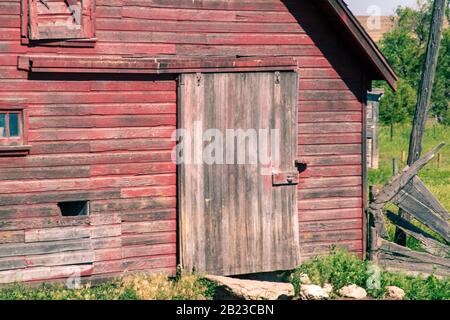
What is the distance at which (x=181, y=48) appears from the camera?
11578 mm

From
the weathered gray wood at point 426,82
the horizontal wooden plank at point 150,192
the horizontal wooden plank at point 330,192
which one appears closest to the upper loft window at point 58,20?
the horizontal wooden plank at point 150,192

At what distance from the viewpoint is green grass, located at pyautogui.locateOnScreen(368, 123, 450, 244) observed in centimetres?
2127

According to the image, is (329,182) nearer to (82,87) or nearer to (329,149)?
(329,149)

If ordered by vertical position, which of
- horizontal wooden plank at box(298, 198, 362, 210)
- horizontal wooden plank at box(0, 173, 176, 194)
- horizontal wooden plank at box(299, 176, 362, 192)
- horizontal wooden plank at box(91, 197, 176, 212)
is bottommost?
horizontal wooden plank at box(298, 198, 362, 210)

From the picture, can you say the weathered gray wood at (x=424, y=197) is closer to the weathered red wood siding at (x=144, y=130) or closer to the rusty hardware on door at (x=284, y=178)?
the weathered red wood siding at (x=144, y=130)

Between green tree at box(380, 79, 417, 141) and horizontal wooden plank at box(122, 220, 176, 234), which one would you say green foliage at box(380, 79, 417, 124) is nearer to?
green tree at box(380, 79, 417, 141)

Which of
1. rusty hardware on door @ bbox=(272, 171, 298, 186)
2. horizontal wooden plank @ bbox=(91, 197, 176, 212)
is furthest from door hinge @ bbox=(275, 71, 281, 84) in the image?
horizontal wooden plank @ bbox=(91, 197, 176, 212)

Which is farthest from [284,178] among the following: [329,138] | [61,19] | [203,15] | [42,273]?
[61,19]

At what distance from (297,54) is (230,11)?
1.24 metres

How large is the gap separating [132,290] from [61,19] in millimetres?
3822

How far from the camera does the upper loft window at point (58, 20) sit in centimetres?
1070

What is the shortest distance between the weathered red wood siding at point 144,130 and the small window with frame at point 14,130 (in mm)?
117

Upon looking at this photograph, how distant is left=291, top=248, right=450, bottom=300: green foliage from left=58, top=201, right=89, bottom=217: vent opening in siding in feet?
10.8

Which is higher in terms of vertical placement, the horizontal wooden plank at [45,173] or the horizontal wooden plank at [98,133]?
the horizontal wooden plank at [98,133]
